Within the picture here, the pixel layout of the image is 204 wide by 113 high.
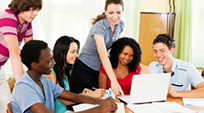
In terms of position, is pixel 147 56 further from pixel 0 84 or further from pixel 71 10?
pixel 0 84

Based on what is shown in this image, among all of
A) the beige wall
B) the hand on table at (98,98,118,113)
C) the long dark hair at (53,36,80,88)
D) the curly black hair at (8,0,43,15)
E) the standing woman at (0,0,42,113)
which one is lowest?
the hand on table at (98,98,118,113)

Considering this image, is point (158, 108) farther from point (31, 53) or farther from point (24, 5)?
point (24, 5)

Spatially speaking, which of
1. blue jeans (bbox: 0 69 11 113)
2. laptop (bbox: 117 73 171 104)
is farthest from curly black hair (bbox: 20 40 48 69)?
blue jeans (bbox: 0 69 11 113)

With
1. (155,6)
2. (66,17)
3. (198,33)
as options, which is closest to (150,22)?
(155,6)

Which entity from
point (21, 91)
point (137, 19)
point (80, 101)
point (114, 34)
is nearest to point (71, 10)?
point (137, 19)

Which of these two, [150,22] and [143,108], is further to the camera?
[150,22]

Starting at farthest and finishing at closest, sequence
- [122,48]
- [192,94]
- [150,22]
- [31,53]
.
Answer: [150,22] → [122,48] → [192,94] → [31,53]

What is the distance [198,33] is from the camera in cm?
347

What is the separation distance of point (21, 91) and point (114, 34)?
1.09 meters

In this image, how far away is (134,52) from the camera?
1.90m

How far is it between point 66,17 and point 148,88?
83.4 inches

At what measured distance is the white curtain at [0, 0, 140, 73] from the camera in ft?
9.98

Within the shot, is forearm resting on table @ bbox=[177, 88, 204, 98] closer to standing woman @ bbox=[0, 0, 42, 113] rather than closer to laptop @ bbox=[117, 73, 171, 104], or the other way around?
laptop @ bbox=[117, 73, 171, 104]

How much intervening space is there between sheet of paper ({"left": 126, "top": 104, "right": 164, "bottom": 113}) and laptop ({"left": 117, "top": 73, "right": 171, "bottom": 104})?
39 millimetres
